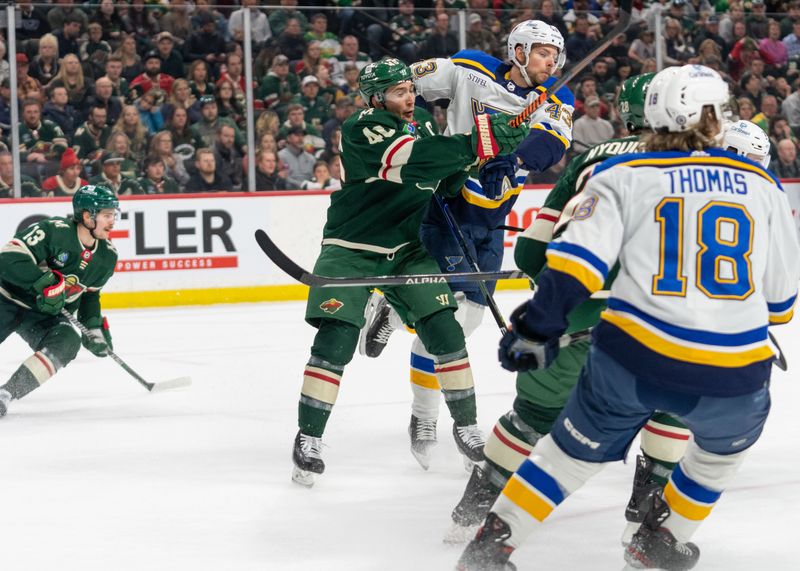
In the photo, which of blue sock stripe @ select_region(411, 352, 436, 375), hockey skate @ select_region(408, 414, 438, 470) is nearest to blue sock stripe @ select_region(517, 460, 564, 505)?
hockey skate @ select_region(408, 414, 438, 470)

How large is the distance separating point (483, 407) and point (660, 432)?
1.68m

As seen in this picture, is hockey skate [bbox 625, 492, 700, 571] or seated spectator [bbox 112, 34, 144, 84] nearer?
hockey skate [bbox 625, 492, 700, 571]

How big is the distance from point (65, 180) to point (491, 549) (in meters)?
5.75

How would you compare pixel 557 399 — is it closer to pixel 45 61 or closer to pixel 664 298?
pixel 664 298

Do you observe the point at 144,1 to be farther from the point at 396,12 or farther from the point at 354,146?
the point at 354,146

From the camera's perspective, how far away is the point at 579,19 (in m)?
8.78

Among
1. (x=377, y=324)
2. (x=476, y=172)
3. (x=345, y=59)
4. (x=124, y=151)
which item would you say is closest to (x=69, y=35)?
(x=124, y=151)

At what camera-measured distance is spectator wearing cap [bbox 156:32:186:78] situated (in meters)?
7.98

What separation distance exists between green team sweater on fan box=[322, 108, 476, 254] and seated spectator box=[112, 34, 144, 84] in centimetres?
455

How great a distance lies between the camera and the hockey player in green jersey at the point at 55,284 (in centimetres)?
464

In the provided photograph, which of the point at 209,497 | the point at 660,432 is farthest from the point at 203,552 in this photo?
the point at 660,432

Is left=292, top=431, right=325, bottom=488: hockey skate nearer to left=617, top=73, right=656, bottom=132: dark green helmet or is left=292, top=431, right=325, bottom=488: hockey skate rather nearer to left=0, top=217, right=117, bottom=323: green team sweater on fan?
left=617, top=73, right=656, bottom=132: dark green helmet

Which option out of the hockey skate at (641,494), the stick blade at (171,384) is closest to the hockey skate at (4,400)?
the stick blade at (171,384)

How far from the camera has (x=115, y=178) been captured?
25.2ft
